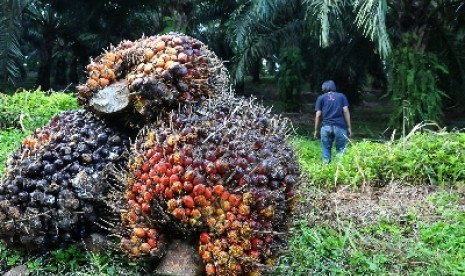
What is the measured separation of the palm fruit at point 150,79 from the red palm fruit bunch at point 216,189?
0.58 ft

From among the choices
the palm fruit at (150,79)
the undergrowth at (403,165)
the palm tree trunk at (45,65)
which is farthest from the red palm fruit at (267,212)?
the palm tree trunk at (45,65)

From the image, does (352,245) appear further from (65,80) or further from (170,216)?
(65,80)

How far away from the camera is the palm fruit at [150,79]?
301 cm

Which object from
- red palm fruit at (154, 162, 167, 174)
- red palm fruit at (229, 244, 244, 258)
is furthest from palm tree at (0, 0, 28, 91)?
red palm fruit at (229, 244, 244, 258)

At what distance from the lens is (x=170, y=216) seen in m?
2.57

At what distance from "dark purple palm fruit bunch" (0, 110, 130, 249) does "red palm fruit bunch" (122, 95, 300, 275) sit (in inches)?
12.3

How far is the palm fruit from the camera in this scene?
3010 millimetres

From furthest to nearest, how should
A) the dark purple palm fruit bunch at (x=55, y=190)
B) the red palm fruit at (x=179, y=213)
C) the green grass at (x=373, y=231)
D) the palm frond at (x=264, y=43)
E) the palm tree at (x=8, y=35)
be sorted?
1. the palm frond at (x=264, y=43)
2. the palm tree at (x=8, y=35)
3. the green grass at (x=373, y=231)
4. the dark purple palm fruit bunch at (x=55, y=190)
5. the red palm fruit at (x=179, y=213)

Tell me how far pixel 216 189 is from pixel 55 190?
0.92 metres

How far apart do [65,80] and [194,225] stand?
25.4 metres

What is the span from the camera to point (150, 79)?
2.98 meters

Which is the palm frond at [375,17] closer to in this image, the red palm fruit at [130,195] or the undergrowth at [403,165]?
the undergrowth at [403,165]

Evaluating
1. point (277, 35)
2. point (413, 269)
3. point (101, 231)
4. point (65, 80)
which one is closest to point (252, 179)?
point (101, 231)

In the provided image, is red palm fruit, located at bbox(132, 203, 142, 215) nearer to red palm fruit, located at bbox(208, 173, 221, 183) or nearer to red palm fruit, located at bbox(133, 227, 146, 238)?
red palm fruit, located at bbox(133, 227, 146, 238)
